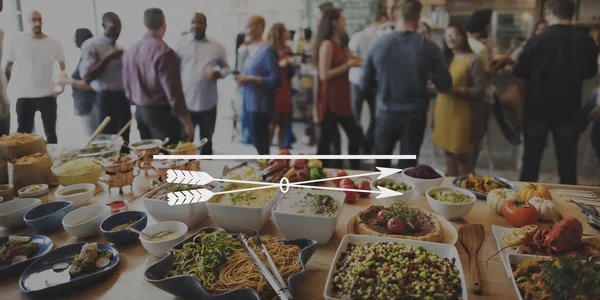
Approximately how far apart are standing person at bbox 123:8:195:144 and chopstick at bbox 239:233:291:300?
244 centimetres

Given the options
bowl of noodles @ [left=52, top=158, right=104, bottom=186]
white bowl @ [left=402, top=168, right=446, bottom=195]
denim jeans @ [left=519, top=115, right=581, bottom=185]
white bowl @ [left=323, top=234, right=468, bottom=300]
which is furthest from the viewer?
denim jeans @ [left=519, top=115, right=581, bottom=185]

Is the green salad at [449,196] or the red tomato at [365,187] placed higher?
the green salad at [449,196]

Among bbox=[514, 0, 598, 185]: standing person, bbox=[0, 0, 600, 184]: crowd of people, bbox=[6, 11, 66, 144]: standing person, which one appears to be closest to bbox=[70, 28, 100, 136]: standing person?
bbox=[0, 0, 600, 184]: crowd of people

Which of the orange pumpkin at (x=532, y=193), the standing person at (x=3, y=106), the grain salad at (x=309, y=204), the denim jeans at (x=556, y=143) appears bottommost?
the denim jeans at (x=556, y=143)

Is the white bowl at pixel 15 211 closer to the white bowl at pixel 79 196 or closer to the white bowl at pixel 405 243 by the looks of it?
the white bowl at pixel 79 196

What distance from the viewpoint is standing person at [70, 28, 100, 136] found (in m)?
3.59

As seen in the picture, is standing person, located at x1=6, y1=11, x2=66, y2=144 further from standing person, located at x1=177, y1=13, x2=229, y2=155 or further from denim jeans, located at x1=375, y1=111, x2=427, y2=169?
denim jeans, located at x1=375, y1=111, x2=427, y2=169

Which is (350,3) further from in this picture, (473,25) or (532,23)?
(532,23)

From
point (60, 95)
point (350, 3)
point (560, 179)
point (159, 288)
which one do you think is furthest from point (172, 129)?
point (560, 179)

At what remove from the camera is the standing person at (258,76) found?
12.2 ft

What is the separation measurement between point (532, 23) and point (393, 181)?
7.85 ft

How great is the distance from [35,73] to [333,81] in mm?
2538

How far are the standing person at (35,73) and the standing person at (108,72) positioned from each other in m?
0.22

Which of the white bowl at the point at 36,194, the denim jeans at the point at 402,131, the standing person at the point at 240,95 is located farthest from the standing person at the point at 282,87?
the white bowl at the point at 36,194
